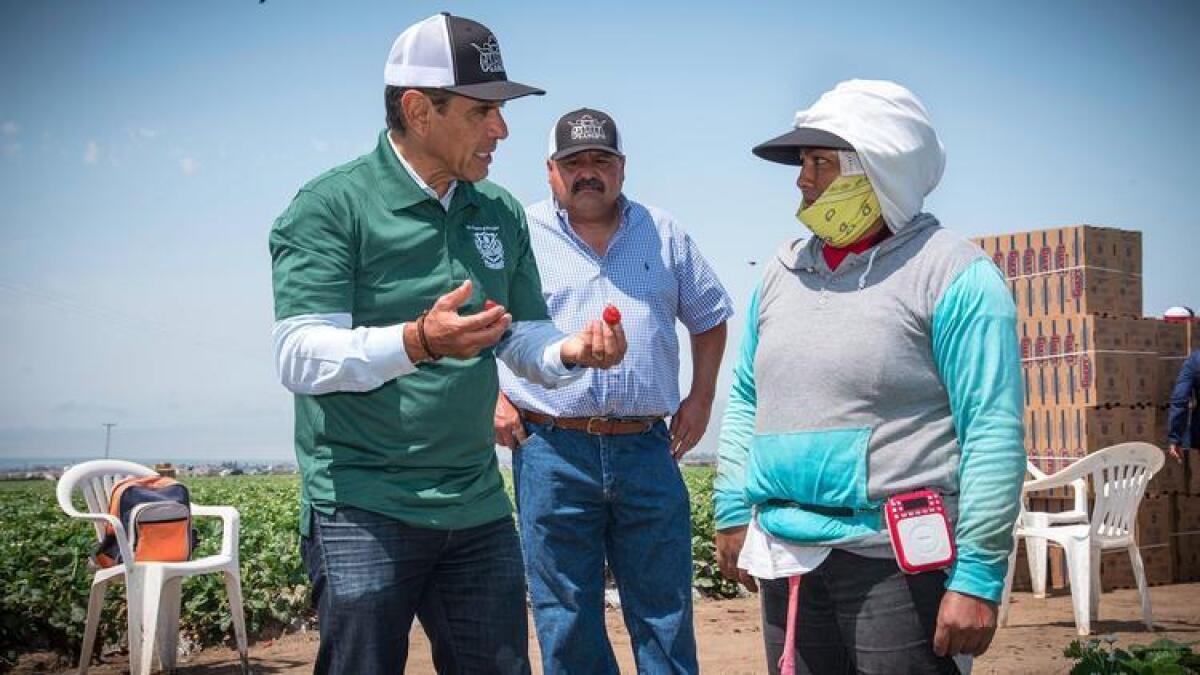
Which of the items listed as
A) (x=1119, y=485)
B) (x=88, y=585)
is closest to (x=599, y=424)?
(x=88, y=585)

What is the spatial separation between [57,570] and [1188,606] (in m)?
8.63

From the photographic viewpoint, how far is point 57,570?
8.12 metres

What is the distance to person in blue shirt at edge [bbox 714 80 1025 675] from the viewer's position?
2738mm

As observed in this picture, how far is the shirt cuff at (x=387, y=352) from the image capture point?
8.52 ft

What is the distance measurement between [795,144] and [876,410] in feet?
2.23

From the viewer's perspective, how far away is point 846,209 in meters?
3.01

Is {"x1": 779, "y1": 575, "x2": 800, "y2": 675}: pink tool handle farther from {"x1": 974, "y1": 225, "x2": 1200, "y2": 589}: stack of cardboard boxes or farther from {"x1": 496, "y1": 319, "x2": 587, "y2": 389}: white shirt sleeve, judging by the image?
{"x1": 974, "y1": 225, "x2": 1200, "y2": 589}: stack of cardboard boxes

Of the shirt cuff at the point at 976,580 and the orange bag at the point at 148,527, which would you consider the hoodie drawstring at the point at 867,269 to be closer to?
the shirt cuff at the point at 976,580

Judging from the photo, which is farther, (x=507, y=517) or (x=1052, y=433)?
(x=1052, y=433)

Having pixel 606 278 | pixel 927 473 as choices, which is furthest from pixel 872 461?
pixel 606 278

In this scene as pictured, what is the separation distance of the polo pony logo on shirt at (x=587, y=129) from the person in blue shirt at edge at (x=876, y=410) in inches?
72.0

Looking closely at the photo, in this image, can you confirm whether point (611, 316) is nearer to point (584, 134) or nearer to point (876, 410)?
point (876, 410)

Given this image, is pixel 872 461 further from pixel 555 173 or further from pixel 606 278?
pixel 555 173

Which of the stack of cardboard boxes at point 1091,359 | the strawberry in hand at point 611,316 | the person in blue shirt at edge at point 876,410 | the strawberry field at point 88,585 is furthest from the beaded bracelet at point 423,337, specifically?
the stack of cardboard boxes at point 1091,359
